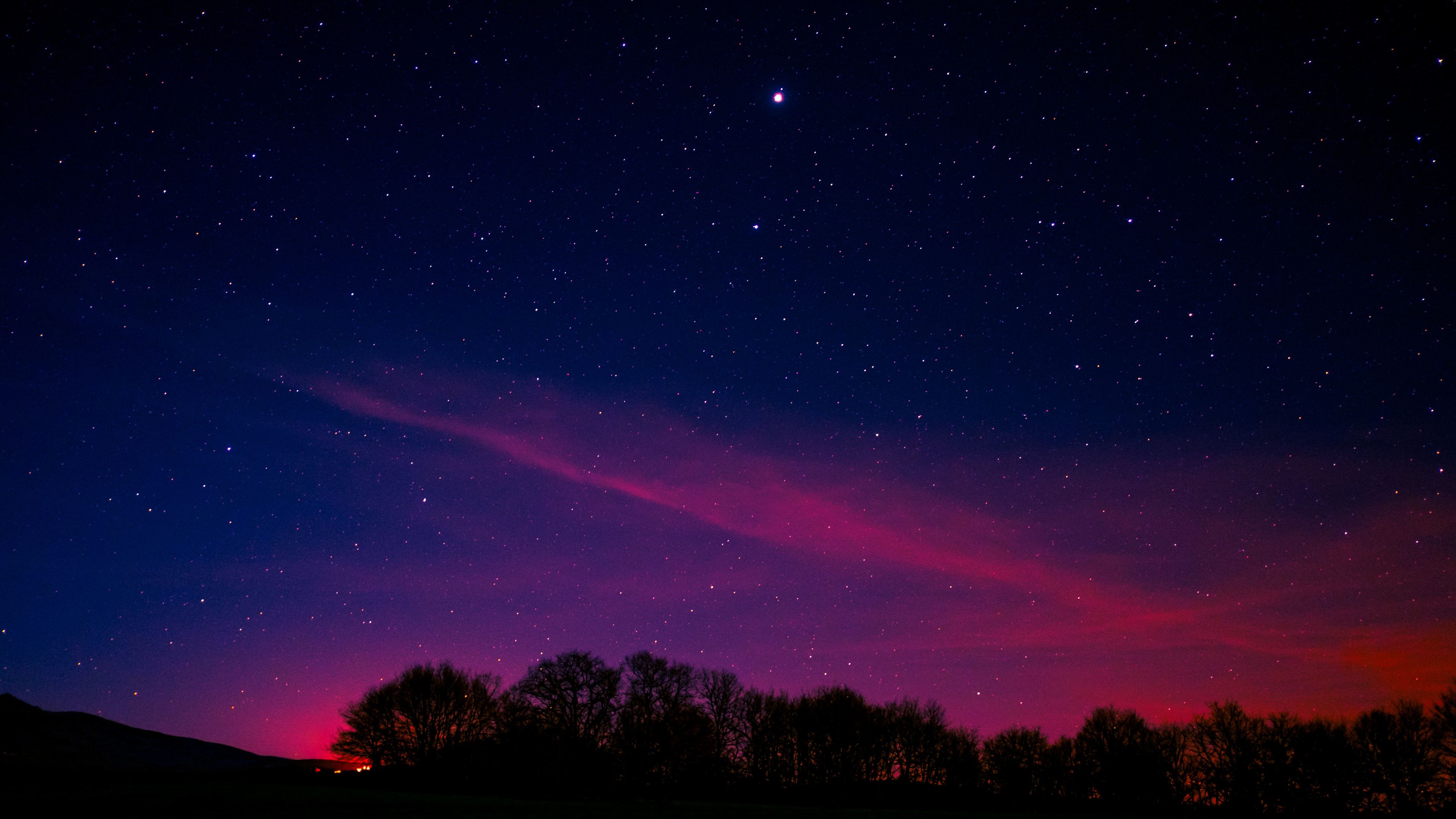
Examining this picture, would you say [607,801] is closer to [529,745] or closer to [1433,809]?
[529,745]

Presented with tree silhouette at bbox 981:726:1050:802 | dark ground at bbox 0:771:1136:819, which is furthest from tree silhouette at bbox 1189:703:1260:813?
dark ground at bbox 0:771:1136:819

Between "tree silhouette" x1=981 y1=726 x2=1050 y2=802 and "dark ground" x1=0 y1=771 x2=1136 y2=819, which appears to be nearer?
"dark ground" x1=0 y1=771 x2=1136 y2=819

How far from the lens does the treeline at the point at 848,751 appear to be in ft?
183

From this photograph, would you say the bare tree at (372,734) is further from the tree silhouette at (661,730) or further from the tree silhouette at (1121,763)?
the tree silhouette at (1121,763)

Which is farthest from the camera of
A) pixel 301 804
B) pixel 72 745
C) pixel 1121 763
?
pixel 72 745

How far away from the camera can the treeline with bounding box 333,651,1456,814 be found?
55.7 metres

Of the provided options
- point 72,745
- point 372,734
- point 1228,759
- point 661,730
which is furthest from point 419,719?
point 72,745

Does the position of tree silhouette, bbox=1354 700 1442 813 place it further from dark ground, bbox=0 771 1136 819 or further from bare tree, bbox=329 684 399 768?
bare tree, bbox=329 684 399 768

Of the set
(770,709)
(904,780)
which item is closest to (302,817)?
(770,709)

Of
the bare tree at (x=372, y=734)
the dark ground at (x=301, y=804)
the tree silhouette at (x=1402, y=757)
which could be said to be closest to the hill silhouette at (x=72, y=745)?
the bare tree at (x=372, y=734)

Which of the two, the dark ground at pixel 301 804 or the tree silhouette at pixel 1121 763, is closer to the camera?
the dark ground at pixel 301 804

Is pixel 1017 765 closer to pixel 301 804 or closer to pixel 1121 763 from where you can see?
pixel 1121 763

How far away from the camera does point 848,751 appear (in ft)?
227

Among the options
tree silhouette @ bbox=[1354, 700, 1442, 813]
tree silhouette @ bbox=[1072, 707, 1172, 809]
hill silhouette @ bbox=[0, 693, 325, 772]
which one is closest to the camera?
tree silhouette @ bbox=[1354, 700, 1442, 813]
